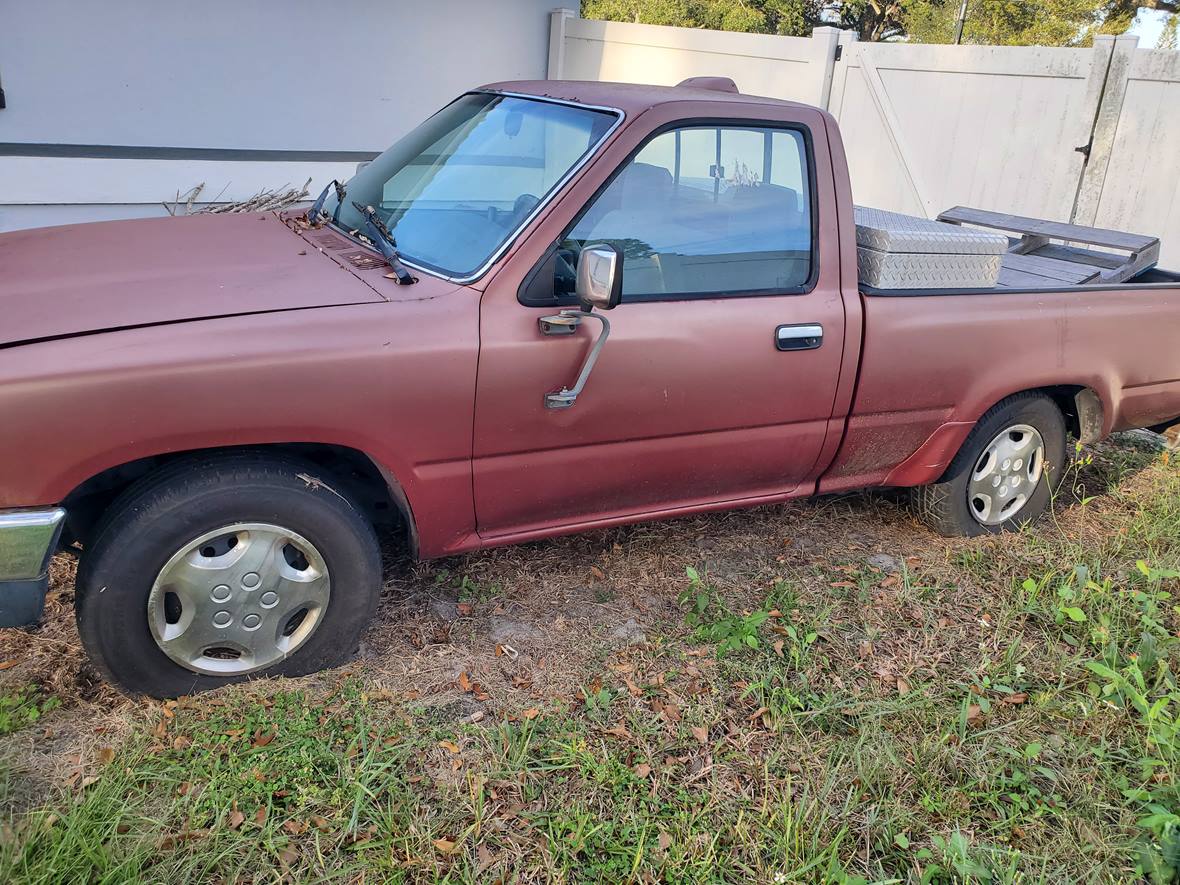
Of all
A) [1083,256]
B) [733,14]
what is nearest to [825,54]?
[1083,256]

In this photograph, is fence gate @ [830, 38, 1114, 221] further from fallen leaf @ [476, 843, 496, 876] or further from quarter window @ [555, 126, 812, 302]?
fallen leaf @ [476, 843, 496, 876]

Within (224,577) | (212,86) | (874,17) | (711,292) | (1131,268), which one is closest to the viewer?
(224,577)

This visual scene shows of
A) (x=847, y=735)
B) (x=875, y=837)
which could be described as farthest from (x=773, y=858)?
(x=847, y=735)

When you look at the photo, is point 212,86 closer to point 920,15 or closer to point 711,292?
point 711,292

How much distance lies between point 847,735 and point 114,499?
2398 mm

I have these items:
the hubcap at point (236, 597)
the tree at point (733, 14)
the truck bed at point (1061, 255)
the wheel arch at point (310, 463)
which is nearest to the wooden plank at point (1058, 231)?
the truck bed at point (1061, 255)

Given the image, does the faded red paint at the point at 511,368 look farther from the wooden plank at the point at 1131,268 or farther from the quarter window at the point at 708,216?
the wooden plank at the point at 1131,268

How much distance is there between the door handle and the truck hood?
144cm

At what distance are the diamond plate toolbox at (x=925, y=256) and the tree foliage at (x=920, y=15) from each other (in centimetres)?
2051

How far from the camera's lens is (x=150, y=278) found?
118 inches

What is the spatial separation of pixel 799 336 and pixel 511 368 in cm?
112

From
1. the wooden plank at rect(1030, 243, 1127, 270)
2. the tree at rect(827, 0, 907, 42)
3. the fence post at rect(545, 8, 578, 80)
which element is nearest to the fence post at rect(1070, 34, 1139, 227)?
the wooden plank at rect(1030, 243, 1127, 270)

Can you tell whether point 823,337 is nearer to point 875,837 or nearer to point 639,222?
point 639,222

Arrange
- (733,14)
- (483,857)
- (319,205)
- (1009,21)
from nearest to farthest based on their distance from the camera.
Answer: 1. (483,857)
2. (319,205)
3. (1009,21)
4. (733,14)
